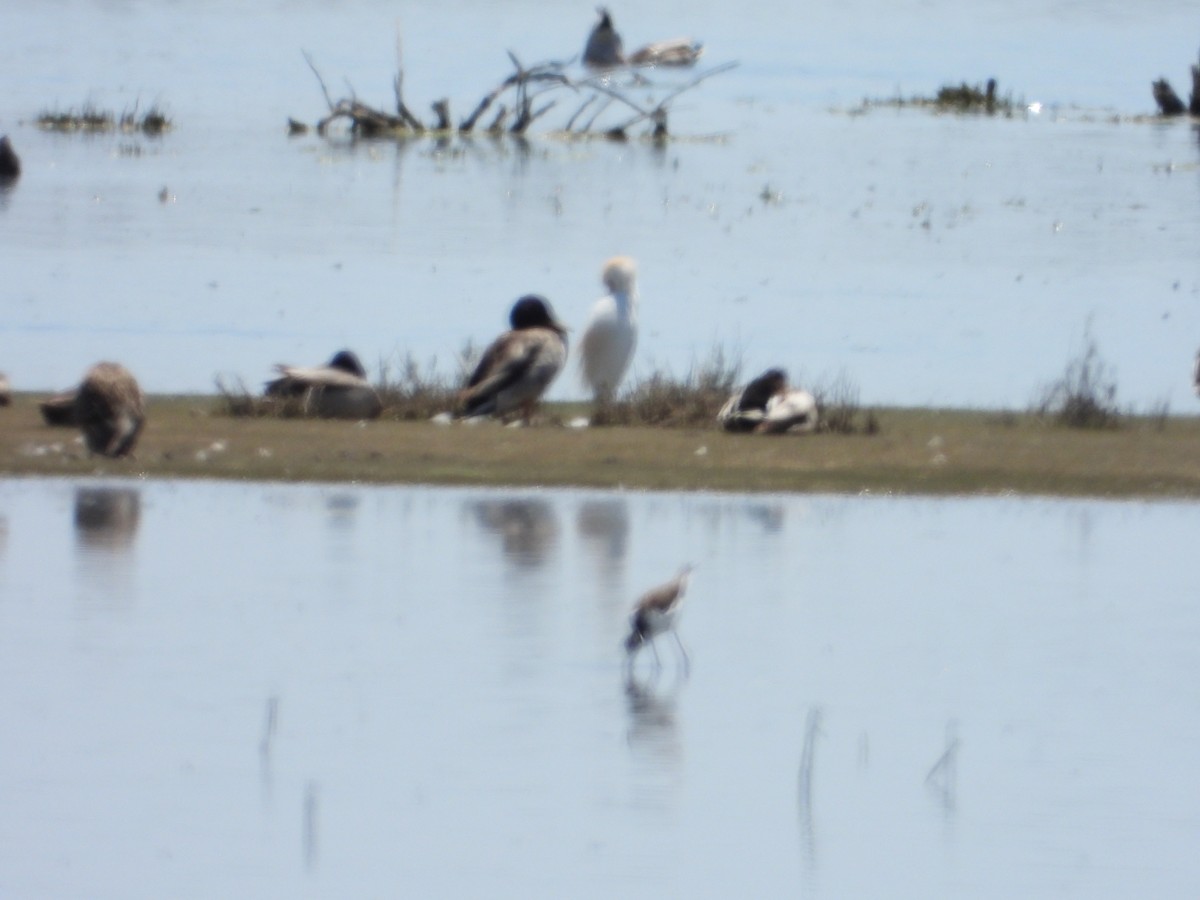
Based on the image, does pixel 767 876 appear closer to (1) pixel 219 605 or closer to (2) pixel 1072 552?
(1) pixel 219 605

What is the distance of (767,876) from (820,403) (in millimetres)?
10672

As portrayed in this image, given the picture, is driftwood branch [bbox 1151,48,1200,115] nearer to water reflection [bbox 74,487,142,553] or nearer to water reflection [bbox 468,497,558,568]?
water reflection [bbox 468,497,558,568]

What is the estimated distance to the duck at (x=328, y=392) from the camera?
1769 centimetres

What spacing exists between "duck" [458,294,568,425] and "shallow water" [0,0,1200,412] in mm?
3157

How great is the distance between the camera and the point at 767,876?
747cm

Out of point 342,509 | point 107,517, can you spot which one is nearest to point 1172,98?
point 342,509

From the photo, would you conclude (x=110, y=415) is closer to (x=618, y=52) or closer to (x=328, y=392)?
(x=328, y=392)

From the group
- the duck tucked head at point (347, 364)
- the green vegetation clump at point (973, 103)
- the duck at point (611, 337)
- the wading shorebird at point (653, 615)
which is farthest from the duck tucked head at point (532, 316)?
the green vegetation clump at point (973, 103)

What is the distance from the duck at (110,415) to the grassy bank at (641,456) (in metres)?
0.13

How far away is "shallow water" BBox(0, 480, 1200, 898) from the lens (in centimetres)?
756

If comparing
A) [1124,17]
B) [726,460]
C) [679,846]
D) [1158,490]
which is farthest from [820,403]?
[1124,17]

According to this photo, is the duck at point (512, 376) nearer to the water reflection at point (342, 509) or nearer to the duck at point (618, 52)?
the water reflection at point (342, 509)

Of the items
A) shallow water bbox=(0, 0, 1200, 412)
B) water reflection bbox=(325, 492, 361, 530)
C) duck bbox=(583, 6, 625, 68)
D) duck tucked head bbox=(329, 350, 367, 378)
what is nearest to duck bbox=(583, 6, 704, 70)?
duck bbox=(583, 6, 625, 68)

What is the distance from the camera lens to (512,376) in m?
17.9
